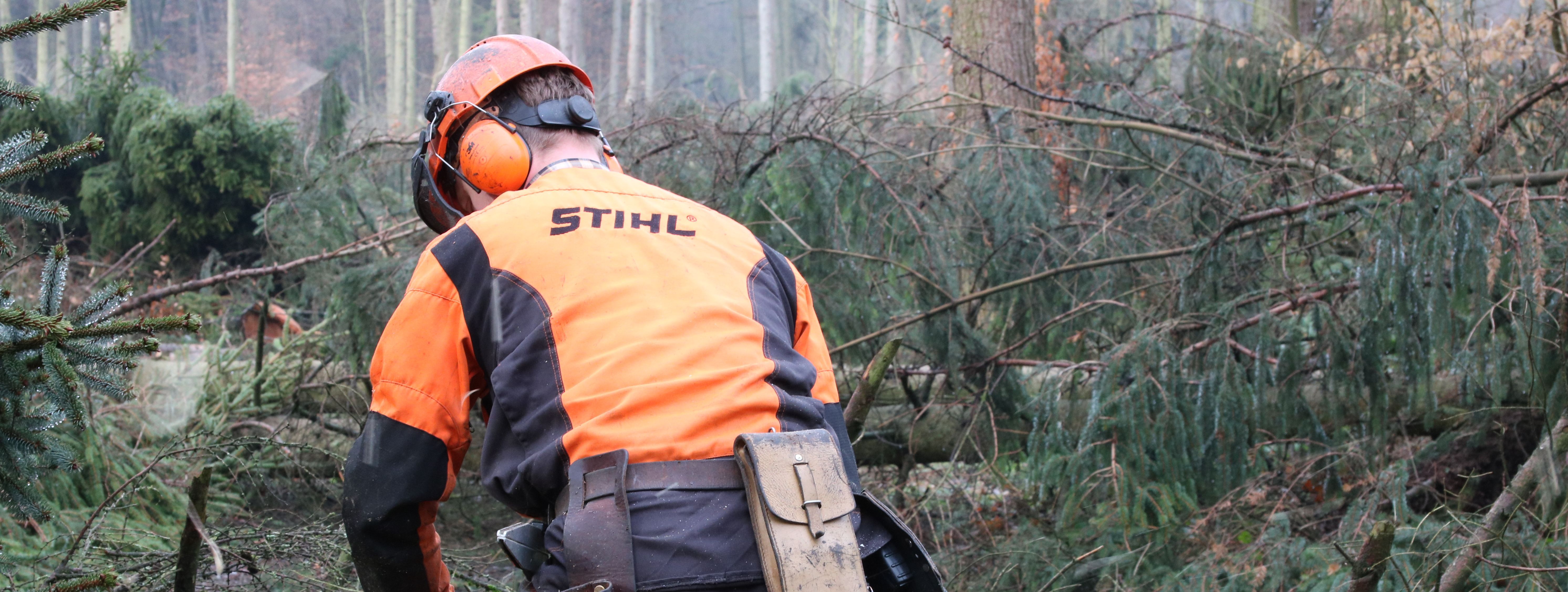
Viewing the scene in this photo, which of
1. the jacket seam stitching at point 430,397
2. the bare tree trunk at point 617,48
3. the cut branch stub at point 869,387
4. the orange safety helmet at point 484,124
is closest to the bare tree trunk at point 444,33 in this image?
the bare tree trunk at point 617,48

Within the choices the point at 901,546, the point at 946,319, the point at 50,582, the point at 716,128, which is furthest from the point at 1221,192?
the point at 50,582

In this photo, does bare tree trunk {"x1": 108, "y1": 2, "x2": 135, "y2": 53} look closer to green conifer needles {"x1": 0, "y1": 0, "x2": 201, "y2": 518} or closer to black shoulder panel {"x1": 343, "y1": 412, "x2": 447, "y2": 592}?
green conifer needles {"x1": 0, "y1": 0, "x2": 201, "y2": 518}

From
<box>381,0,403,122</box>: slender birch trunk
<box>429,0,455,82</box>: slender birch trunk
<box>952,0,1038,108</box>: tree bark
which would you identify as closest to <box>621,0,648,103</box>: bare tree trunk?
<box>429,0,455,82</box>: slender birch trunk

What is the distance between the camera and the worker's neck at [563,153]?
2.31 m

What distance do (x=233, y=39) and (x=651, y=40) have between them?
11124 millimetres

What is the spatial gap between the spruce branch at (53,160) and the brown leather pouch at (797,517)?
1251mm

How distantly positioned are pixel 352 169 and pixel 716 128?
197 centimetres

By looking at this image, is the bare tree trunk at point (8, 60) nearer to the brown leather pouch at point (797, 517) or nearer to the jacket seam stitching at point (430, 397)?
the jacket seam stitching at point (430, 397)

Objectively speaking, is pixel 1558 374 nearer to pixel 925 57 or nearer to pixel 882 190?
pixel 882 190

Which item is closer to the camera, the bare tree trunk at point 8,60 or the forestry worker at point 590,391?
the forestry worker at point 590,391

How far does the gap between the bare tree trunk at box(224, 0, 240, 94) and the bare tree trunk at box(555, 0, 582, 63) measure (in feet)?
32.9

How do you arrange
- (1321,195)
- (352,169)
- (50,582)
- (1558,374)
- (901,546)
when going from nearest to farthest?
(901,546) < (50,582) < (1558,374) < (1321,195) < (352,169)

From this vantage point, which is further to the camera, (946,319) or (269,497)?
(269,497)

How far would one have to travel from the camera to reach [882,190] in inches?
183
